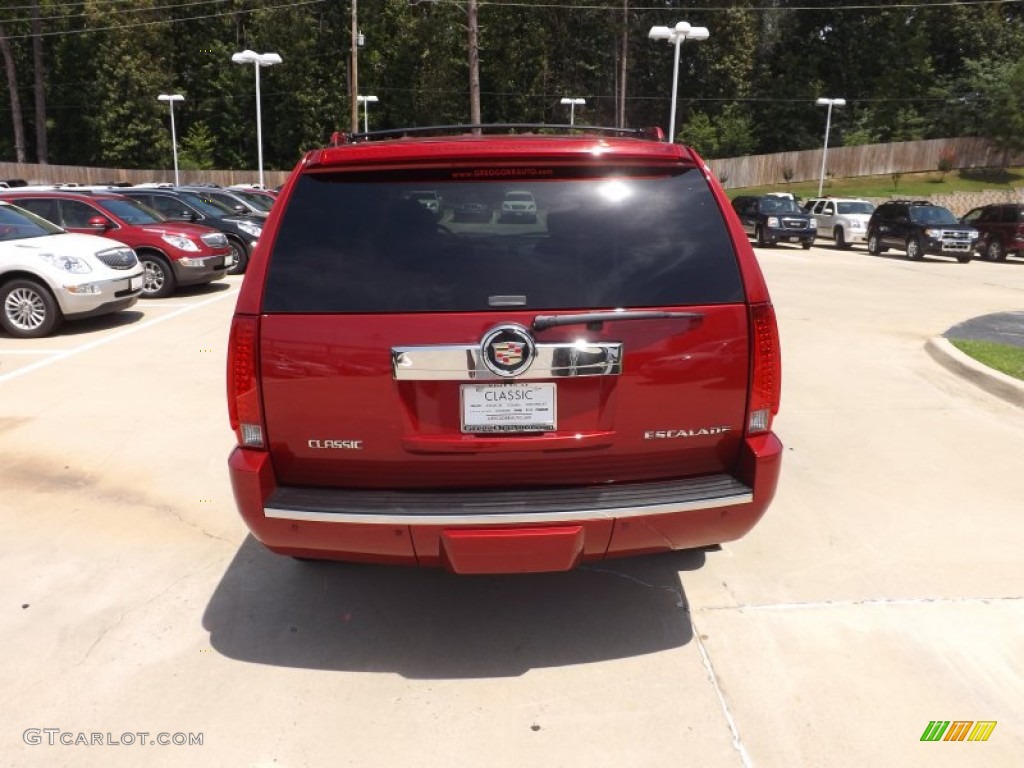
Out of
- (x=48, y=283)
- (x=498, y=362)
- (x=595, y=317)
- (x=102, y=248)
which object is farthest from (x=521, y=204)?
(x=102, y=248)

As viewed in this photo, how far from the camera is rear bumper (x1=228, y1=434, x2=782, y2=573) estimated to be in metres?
2.99

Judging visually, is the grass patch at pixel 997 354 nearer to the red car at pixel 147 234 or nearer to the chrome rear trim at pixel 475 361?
the chrome rear trim at pixel 475 361

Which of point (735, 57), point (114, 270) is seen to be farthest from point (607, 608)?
point (735, 57)

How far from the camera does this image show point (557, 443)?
305cm

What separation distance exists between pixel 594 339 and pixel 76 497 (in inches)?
149

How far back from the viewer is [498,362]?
2.93 metres

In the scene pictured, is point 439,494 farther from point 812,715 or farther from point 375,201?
point 812,715

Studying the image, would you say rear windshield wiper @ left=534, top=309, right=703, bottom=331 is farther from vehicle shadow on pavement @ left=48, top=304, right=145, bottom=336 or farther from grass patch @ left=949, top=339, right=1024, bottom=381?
vehicle shadow on pavement @ left=48, top=304, right=145, bottom=336

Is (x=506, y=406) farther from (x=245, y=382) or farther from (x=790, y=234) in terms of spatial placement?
(x=790, y=234)

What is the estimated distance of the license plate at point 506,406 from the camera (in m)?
3.00

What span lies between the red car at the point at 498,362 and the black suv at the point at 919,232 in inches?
928

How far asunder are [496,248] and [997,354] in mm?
7623

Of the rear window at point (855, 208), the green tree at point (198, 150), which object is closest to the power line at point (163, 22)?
the green tree at point (198, 150)

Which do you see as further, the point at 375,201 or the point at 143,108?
the point at 143,108
